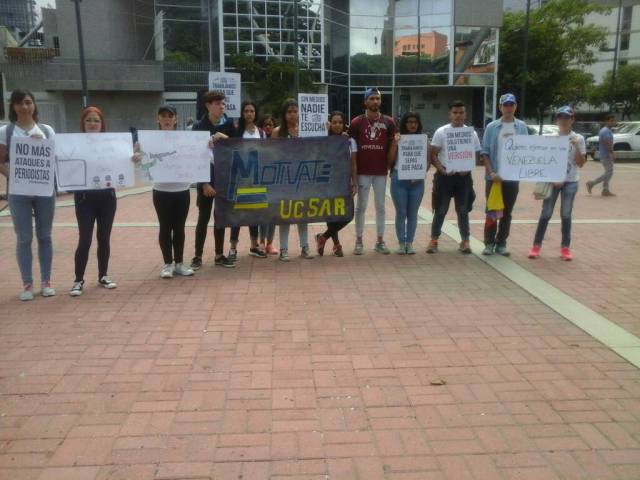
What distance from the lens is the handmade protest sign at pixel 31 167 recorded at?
570 centimetres

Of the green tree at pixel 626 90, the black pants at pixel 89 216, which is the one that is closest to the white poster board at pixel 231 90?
the black pants at pixel 89 216

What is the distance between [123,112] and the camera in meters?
30.4

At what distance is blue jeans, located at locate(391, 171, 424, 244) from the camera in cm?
770

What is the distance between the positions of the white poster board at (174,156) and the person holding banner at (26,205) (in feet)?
3.22

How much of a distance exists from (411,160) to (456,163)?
0.56m

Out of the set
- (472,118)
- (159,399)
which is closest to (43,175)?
(159,399)

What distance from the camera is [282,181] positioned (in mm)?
7543

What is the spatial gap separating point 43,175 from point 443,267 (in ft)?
14.4

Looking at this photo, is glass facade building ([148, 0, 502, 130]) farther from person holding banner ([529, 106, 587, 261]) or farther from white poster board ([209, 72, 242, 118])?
person holding banner ([529, 106, 587, 261])

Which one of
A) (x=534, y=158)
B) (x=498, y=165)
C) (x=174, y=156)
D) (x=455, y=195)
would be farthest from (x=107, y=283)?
(x=534, y=158)

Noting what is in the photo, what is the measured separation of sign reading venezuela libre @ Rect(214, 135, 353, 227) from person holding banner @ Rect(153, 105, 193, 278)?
0.69 meters

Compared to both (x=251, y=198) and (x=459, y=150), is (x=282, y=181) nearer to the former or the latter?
(x=251, y=198)

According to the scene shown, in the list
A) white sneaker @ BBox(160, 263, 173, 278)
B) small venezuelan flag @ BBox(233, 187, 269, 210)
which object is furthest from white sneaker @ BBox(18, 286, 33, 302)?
small venezuelan flag @ BBox(233, 187, 269, 210)

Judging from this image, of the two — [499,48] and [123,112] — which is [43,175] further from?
[499,48]
